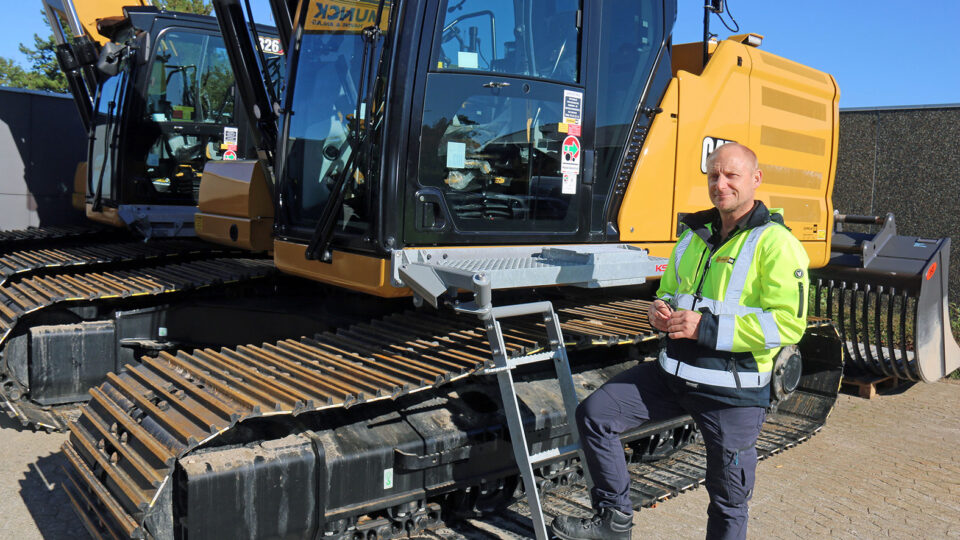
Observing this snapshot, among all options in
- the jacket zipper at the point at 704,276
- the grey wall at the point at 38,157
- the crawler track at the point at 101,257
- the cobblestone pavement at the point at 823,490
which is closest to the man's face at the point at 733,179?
the jacket zipper at the point at 704,276

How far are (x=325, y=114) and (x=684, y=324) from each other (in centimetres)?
202

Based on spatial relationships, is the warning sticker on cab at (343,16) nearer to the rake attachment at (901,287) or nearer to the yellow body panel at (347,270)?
the yellow body panel at (347,270)

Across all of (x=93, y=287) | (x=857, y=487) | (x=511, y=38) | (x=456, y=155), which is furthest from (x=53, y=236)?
(x=857, y=487)

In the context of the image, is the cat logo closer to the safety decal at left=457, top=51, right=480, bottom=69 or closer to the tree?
the safety decal at left=457, top=51, right=480, bottom=69

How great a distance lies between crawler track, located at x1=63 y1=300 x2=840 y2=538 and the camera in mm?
2834

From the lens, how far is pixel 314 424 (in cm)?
317

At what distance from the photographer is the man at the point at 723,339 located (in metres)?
2.77

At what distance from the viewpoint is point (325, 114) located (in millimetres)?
3879

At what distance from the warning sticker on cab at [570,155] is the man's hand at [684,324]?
1.21 metres

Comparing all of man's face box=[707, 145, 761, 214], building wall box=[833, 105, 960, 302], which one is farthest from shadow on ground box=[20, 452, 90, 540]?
building wall box=[833, 105, 960, 302]

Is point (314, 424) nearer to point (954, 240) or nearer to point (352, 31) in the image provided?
point (352, 31)

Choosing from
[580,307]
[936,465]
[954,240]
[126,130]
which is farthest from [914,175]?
[126,130]

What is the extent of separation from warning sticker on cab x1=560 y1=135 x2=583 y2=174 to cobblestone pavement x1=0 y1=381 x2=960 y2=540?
173 cm

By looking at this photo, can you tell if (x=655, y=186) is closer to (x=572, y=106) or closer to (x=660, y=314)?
(x=572, y=106)
